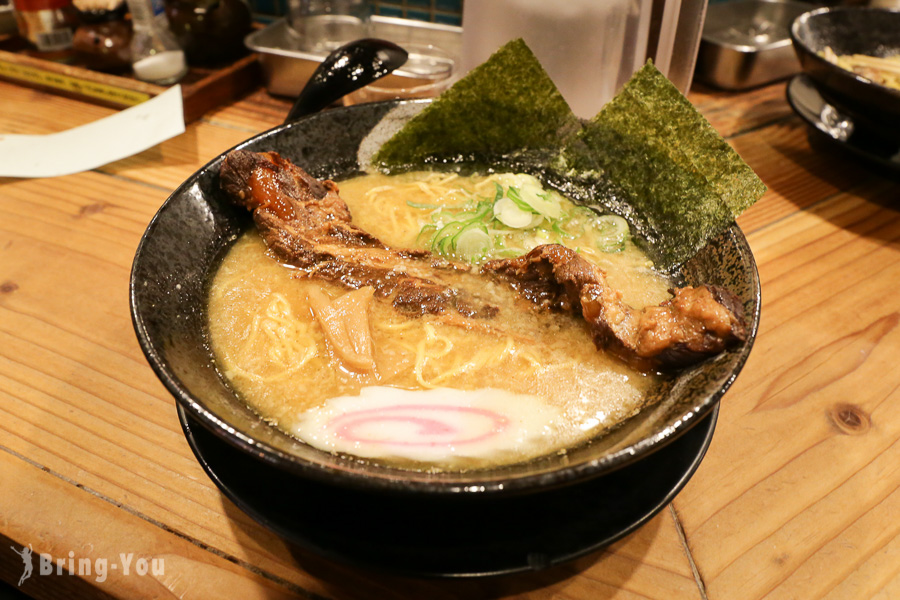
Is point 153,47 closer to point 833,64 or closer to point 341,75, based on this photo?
point 341,75

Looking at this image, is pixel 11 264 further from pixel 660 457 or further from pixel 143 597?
pixel 660 457

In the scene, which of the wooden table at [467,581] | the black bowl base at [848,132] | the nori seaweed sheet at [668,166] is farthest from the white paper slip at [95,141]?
the black bowl base at [848,132]

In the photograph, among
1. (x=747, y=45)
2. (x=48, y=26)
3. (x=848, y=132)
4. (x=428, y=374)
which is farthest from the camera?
(x=747, y=45)

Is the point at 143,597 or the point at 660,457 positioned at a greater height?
the point at 660,457

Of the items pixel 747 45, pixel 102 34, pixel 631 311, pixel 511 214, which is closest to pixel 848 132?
pixel 747 45

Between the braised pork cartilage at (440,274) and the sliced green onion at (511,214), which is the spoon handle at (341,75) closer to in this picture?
the braised pork cartilage at (440,274)

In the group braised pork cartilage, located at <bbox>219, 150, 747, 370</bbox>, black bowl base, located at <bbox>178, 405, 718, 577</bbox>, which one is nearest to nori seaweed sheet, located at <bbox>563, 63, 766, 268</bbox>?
braised pork cartilage, located at <bbox>219, 150, 747, 370</bbox>

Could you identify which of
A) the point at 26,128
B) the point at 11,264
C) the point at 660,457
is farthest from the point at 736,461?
the point at 26,128
